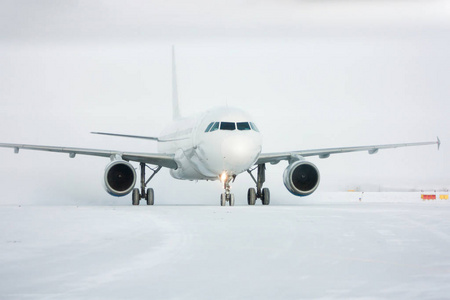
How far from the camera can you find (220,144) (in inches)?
1059

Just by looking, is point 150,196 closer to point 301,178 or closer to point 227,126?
point 227,126

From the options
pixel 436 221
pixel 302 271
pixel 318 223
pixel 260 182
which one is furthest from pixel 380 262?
pixel 260 182

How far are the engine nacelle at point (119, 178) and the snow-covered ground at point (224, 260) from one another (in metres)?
13.2

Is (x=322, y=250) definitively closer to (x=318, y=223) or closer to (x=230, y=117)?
(x=318, y=223)

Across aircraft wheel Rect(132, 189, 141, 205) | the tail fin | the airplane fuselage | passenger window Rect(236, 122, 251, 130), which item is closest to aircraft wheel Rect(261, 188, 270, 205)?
the airplane fuselage

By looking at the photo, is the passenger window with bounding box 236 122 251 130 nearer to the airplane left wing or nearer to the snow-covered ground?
the airplane left wing

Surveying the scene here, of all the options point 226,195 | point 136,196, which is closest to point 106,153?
point 136,196

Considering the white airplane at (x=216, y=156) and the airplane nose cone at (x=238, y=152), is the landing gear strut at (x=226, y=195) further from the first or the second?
the airplane nose cone at (x=238, y=152)

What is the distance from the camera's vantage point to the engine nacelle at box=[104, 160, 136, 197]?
28.6 m

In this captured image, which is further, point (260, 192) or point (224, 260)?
point (260, 192)

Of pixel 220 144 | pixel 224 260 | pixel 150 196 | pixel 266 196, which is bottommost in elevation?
pixel 224 260

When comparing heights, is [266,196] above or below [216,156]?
below

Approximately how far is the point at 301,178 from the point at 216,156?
484 cm

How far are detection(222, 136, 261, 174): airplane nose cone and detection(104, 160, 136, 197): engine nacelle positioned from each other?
4.62m
